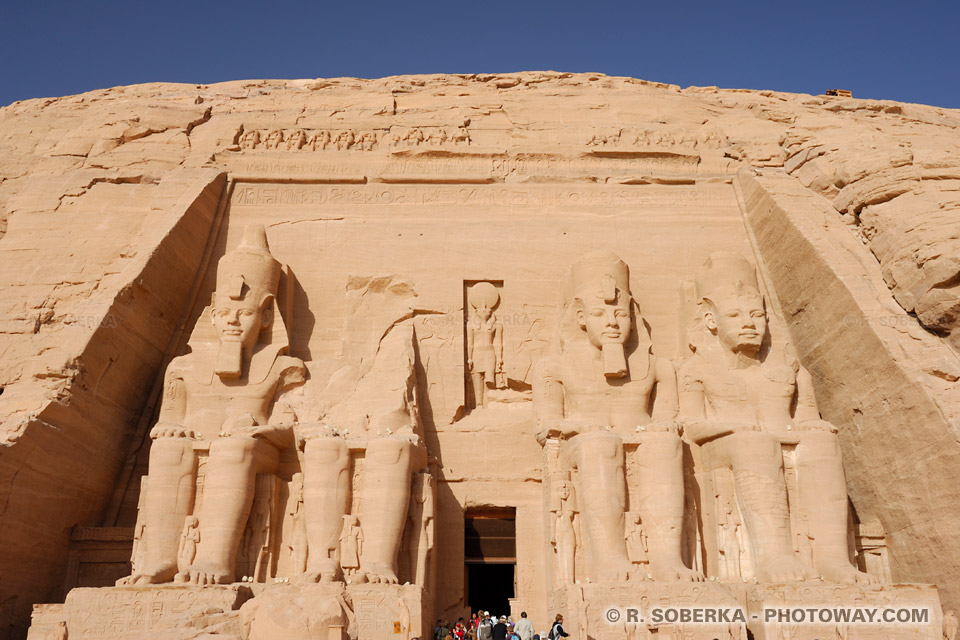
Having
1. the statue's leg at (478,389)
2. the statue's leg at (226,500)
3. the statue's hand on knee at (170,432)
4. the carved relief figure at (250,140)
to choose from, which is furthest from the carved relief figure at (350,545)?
the carved relief figure at (250,140)

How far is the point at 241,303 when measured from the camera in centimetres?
745

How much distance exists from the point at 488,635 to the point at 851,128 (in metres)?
6.63

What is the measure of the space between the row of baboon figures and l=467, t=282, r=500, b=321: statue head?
800 mm

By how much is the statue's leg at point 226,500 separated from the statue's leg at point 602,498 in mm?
2547

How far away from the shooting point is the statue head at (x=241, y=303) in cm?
729

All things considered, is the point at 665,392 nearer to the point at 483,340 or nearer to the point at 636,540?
the point at 636,540

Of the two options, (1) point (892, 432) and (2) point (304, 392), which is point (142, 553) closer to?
(2) point (304, 392)

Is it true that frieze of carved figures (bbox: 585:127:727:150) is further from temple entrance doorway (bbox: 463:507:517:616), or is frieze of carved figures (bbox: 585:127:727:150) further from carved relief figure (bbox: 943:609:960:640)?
carved relief figure (bbox: 943:609:960:640)

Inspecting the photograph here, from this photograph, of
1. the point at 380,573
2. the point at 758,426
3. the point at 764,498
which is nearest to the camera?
the point at 380,573

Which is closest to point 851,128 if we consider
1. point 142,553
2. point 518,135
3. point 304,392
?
point 518,135

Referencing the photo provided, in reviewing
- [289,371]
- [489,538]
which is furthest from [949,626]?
[289,371]

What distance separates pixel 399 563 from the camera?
6672mm

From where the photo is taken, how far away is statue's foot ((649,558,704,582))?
6211 millimetres

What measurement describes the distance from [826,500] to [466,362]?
3304 millimetres
